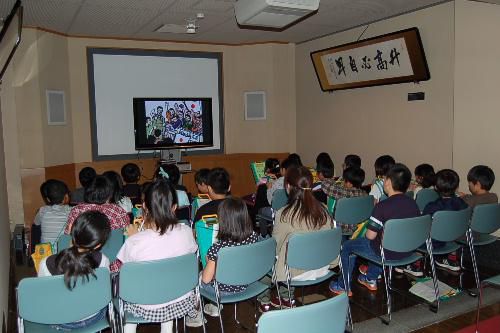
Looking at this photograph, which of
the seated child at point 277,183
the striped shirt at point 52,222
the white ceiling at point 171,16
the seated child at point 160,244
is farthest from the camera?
the white ceiling at point 171,16

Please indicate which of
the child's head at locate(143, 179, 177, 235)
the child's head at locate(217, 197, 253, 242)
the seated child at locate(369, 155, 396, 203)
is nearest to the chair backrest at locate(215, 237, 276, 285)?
the child's head at locate(217, 197, 253, 242)

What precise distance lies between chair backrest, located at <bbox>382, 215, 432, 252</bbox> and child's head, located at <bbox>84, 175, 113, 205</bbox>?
2048mm

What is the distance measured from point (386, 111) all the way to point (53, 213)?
444 centimetres

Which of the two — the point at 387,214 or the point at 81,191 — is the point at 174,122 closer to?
the point at 81,191

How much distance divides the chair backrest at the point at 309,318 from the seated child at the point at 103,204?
6.04ft

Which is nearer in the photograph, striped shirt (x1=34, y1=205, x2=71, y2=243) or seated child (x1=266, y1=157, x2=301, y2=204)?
striped shirt (x1=34, y1=205, x2=71, y2=243)

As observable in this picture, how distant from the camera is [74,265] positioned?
82.3 inches

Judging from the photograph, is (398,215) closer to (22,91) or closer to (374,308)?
(374,308)

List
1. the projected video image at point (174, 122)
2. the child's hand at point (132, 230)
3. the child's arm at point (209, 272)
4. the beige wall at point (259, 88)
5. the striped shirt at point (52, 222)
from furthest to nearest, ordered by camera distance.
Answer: the beige wall at point (259, 88)
the projected video image at point (174, 122)
the striped shirt at point (52, 222)
the child's hand at point (132, 230)
the child's arm at point (209, 272)

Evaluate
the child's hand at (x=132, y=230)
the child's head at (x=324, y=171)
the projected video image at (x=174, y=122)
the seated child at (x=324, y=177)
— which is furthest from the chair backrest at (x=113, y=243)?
the projected video image at (x=174, y=122)

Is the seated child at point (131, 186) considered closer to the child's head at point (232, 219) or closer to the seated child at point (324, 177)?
the seated child at point (324, 177)

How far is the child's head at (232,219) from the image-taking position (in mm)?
2584

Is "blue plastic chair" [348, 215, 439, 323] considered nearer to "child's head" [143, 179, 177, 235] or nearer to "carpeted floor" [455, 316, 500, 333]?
"carpeted floor" [455, 316, 500, 333]

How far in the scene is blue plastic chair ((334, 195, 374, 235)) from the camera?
381 centimetres
